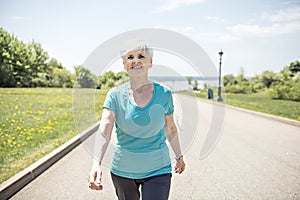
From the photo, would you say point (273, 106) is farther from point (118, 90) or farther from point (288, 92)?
Answer: point (118, 90)

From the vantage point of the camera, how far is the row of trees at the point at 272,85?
2907 centimetres

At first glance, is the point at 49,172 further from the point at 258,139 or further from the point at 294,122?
the point at 294,122

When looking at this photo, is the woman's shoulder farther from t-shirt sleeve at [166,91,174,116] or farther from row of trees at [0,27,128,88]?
row of trees at [0,27,128,88]

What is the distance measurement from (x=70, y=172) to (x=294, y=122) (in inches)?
381

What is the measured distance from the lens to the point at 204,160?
6367 millimetres

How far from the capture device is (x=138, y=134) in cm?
233

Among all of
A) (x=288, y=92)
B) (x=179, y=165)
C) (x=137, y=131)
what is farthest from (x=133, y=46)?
(x=288, y=92)

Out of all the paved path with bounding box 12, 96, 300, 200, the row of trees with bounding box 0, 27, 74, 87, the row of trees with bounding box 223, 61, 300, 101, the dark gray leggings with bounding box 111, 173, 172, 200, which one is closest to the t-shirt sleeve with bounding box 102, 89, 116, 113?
the dark gray leggings with bounding box 111, 173, 172, 200

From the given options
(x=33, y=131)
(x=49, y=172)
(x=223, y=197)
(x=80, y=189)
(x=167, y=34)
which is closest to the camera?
(x=167, y=34)

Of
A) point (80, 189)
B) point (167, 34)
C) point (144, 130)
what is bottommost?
point (80, 189)

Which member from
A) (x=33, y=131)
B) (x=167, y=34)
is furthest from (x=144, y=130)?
(x=33, y=131)

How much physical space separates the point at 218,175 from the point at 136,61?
11.6ft

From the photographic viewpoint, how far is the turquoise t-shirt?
230 cm

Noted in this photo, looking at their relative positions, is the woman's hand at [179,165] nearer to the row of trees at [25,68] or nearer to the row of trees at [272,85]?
the row of trees at [272,85]
